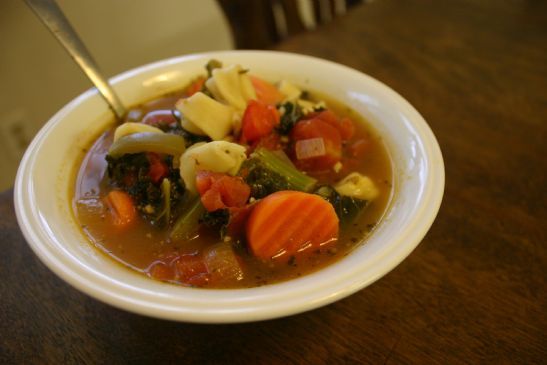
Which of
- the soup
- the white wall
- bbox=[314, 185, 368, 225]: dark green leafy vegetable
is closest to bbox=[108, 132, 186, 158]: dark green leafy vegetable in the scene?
the soup

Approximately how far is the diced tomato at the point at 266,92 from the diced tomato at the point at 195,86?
206 millimetres

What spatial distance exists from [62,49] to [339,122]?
7.88 feet

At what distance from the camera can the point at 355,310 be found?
1.33 meters

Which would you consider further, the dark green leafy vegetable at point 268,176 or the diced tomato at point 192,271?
the dark green leafy vegetable at point 268,176

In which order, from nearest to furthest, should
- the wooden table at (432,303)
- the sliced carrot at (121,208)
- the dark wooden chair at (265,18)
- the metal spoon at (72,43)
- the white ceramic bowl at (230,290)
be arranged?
the white ceramic bowl at (230,290), the wooden table at (432,303), the sliced carrot at (121,208), the metal spoon at (72,43), the dark wooden chair at (265,18)

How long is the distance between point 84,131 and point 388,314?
1200mm

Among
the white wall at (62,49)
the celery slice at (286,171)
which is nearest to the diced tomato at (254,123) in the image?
the celery slice at (286,171)

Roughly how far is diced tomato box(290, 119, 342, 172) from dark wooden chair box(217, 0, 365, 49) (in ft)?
4.69

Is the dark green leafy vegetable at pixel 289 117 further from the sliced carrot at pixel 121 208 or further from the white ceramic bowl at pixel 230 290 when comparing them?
the sliced carrot at pixel 121 208

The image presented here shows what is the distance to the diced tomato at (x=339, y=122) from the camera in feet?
5.43

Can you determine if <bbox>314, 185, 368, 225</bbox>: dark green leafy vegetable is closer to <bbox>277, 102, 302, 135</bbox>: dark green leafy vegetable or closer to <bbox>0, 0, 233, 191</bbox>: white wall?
<bbox>277, 102, 302, 135</bbox>: dark green leafy vegetable

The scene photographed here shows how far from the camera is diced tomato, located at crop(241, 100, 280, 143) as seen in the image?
1575 mm

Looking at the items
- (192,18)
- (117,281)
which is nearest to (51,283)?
(117,281)

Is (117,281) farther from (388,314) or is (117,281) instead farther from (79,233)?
(388,314)
